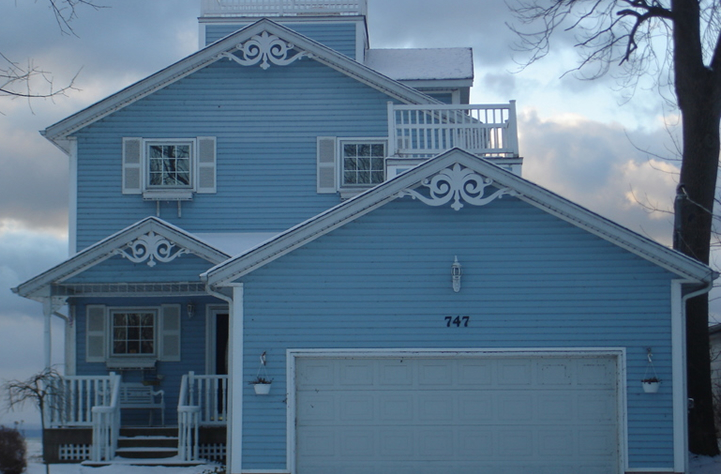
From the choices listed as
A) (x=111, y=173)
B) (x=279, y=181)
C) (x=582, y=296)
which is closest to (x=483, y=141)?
(x=582, y=296)

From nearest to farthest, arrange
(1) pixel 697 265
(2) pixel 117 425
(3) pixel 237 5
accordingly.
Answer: (1) pixel 697 265 → (2) pixel 117 425 → (3) pixel 237 5

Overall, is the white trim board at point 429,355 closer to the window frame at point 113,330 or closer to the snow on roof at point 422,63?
the window frame at point 113,330

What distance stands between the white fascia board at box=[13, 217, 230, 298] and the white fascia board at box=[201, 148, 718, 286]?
6.40 ft

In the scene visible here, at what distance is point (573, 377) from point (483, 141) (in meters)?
4.35

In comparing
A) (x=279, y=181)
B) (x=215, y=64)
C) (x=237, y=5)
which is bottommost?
(x=279, y=181)

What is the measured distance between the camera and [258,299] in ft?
41.2

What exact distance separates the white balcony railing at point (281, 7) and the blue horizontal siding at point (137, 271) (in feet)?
26.6

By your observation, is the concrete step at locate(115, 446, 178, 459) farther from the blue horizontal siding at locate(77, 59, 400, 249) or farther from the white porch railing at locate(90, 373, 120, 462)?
the blue horizontal siding at locate(77, 59, 400, 249)

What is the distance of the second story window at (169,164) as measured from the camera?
1742 cm

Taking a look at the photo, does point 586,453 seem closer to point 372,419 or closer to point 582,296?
point 582,296

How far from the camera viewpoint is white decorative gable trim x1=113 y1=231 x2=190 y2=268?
14.5 meters

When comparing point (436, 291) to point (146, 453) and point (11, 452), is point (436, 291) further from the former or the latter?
point (11, 452)

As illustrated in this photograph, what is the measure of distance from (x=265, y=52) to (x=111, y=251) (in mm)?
5500

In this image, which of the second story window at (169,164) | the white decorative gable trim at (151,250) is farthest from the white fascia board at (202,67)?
the white decorative gable trim at (151,250)
